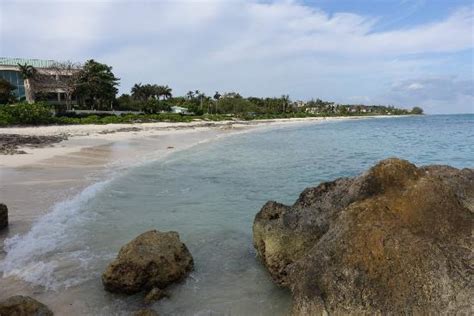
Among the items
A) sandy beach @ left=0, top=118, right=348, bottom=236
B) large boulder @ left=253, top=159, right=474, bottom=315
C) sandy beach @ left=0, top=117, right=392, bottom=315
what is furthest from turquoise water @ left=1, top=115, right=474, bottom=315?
large boulder @ left=253, top=159, right=474, bottom=315

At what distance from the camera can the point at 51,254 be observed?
26.7 feet

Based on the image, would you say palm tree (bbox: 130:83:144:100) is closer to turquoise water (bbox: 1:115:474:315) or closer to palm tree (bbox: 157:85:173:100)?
palm tree (bbox: 157:85:173:100)

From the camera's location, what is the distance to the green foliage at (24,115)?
1737 inches

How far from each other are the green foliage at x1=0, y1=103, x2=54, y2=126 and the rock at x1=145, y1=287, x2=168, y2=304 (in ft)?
142

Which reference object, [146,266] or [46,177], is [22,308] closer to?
[146,266]

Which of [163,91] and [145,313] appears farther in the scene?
[163,91]

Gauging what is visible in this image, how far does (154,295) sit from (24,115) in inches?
1776

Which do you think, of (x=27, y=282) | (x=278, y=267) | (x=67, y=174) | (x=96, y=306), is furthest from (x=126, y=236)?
(x=67, y=174)

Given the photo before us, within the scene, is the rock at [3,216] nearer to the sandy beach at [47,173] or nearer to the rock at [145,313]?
the sandy beach at [47,173]

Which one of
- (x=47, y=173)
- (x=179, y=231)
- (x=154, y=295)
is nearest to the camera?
(x=154, y=295)

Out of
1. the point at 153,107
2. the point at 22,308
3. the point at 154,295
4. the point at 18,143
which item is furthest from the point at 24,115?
the point at 22,308

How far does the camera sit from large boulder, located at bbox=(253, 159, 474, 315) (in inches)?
181

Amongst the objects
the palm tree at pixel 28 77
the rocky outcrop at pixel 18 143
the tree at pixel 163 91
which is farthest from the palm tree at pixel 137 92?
the rocky outcrop at pixel 18 143

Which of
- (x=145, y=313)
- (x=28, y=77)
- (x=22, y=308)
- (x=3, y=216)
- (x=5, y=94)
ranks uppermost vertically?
(x=28, y=77)
